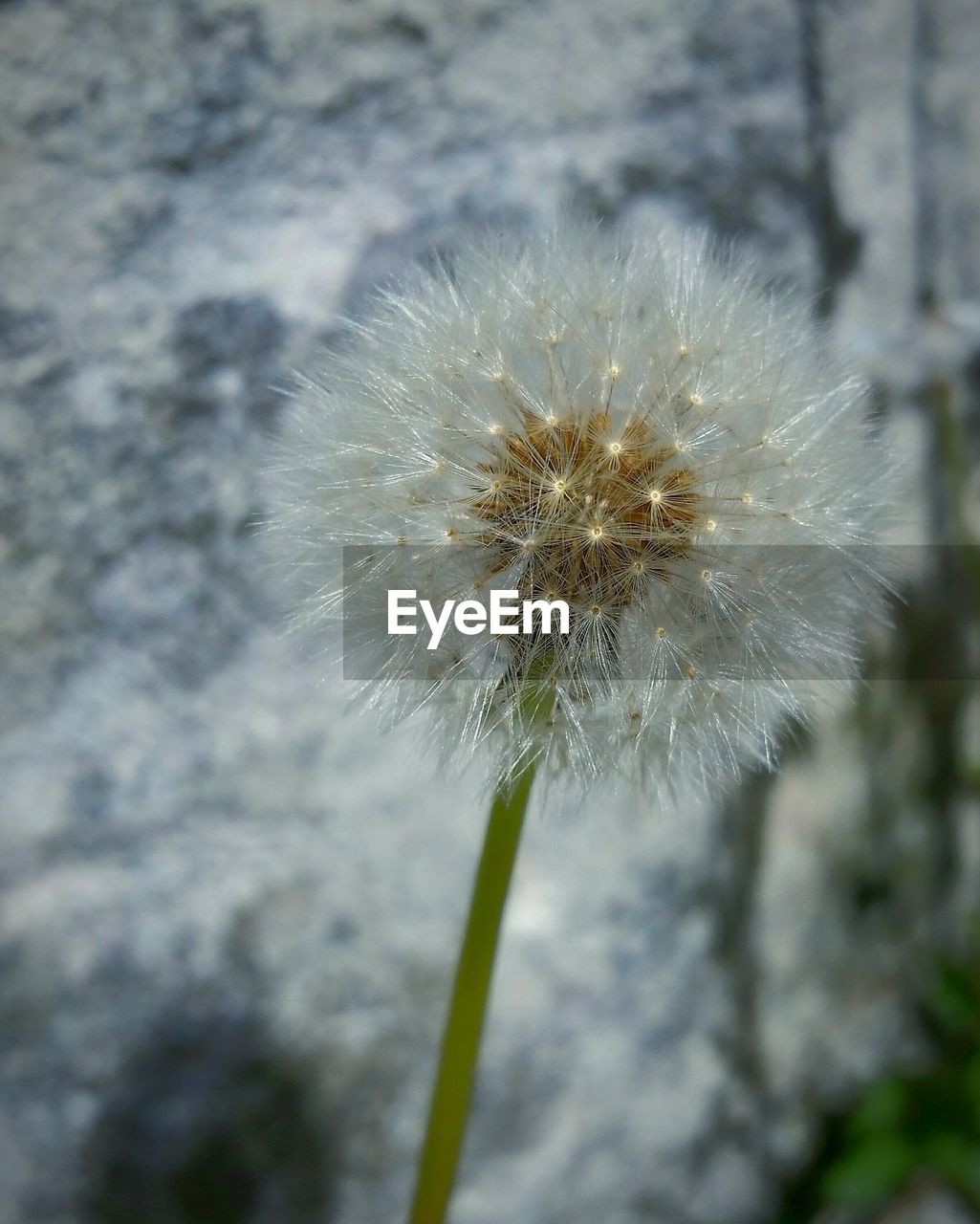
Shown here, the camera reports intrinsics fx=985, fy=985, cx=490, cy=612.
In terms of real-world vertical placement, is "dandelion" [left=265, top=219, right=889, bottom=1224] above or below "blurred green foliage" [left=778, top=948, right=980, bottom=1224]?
above

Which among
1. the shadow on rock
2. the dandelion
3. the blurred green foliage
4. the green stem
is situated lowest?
the blurred green foliage

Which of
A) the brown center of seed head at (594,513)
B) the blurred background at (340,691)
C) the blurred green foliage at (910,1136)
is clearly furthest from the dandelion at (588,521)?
the blurred green foliage at (910,1136)

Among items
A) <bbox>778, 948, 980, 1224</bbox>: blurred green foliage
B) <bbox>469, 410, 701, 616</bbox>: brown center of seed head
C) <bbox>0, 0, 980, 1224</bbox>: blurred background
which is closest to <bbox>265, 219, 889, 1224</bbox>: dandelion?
<bbox>469, 410, 701, 616</bbox>: brown center of seed head

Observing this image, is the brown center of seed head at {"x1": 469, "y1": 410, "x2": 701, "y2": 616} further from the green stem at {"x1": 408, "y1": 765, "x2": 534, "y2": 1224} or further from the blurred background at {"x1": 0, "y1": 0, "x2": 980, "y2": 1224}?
the blurred background at {"x1": 0, "y1": 0, "x2": 980, "y2": 1224}

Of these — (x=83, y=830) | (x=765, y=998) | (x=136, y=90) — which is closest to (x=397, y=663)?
(x=83, y=830)

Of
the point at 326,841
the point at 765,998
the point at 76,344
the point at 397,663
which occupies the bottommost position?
the point at 765,998

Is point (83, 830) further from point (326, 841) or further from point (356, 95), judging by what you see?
point (356, 95)
